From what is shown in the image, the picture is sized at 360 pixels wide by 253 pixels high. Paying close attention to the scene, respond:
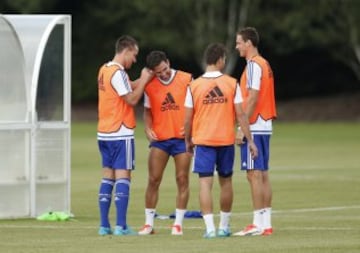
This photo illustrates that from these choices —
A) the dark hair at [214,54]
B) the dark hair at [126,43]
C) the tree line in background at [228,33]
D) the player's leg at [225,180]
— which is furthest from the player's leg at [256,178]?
the tree line in background at [228,33]

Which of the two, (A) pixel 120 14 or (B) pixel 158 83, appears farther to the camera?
(A) pixel 120 14

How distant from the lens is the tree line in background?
64000mm

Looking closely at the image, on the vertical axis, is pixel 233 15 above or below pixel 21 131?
above

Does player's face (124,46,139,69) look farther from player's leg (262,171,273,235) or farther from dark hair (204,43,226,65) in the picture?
player's leg (262,171,273,235)

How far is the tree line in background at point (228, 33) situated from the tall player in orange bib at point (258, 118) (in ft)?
154

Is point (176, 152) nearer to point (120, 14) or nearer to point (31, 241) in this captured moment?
point (31, 241)

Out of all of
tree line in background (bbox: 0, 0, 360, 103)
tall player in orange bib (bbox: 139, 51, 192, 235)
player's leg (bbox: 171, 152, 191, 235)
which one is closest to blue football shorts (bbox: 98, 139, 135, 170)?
tall player in orange bib (bbox: 139, 51, 192, 235)

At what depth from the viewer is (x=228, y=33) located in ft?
218

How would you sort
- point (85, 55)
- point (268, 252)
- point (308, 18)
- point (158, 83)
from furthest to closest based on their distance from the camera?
point (85, 55) → point (308, 18) → point (158, 83) → point (268, 252)

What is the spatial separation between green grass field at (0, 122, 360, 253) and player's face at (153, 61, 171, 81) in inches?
71.9

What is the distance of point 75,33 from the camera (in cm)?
7162

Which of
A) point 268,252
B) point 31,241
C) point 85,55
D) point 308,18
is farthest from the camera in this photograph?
point 85,55

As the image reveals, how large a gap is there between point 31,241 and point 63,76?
183 inches

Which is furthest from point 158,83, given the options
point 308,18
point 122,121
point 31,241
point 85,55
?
point 85,55
